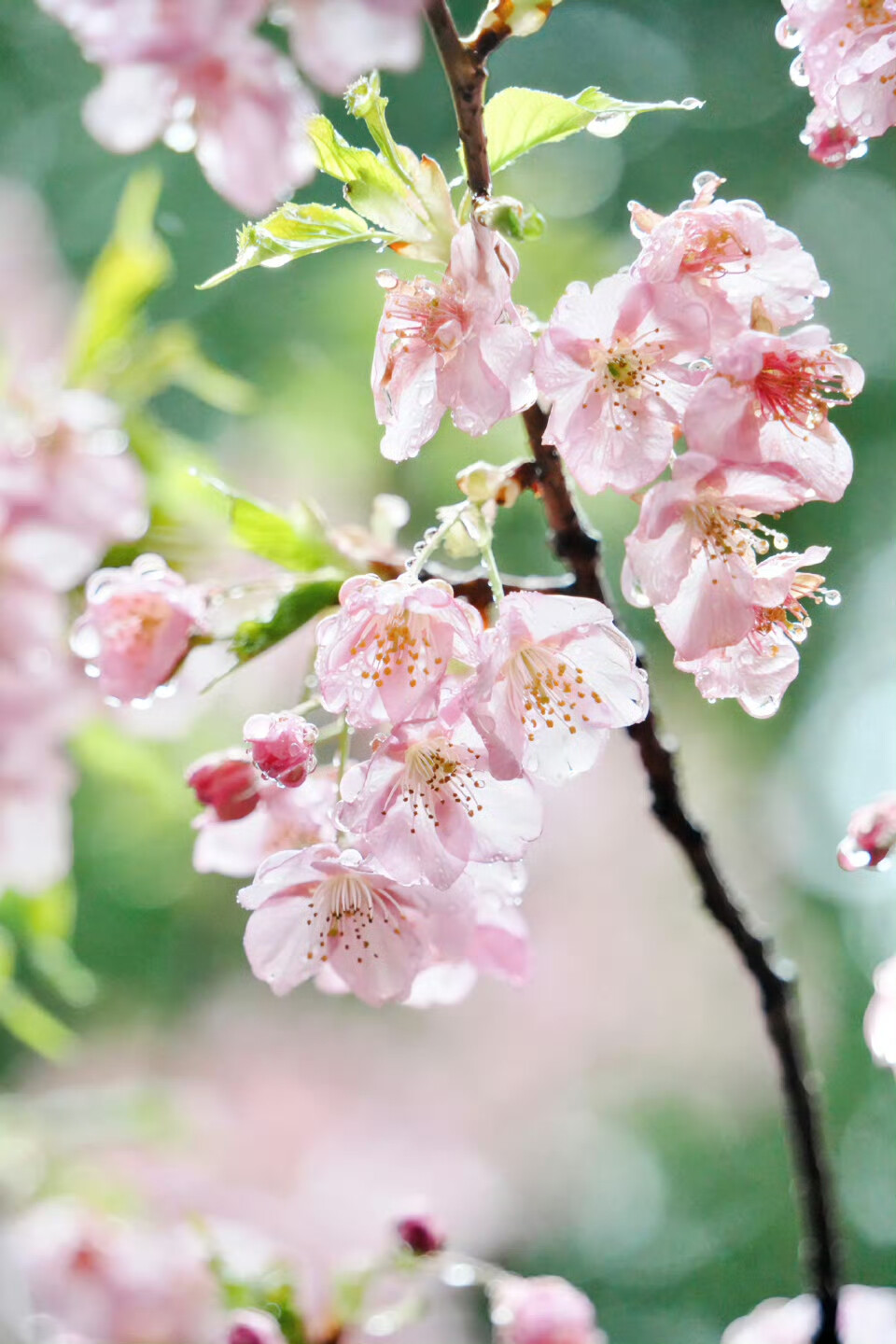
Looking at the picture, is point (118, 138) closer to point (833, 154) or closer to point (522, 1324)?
point (833, 154)

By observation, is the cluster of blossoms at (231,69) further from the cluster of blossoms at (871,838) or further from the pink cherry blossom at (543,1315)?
the pink cherry blossom at (543,1315)

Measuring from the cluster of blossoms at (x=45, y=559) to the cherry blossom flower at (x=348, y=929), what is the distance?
34 cm

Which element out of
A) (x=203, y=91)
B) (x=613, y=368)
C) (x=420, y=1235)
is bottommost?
(x=420, y=1235)

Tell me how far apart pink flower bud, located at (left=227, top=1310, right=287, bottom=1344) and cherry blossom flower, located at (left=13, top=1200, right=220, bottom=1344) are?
1.26 ft

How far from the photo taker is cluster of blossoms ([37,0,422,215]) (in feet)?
1.17

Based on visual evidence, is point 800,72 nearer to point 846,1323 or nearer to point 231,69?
point 231,69

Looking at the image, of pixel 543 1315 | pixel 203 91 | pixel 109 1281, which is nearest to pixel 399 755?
pixel 203 91

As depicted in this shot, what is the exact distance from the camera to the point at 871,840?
55 cm

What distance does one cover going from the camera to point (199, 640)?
59 centimetres

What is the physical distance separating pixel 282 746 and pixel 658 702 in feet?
4.61

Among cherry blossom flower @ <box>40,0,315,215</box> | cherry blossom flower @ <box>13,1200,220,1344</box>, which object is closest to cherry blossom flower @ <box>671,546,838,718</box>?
cherry blossom flower @ <box>40,0,315,215</box>

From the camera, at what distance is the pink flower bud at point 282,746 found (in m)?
0.50

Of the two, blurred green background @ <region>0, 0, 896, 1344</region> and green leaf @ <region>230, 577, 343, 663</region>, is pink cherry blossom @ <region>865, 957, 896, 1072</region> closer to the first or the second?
green leaf @ <region>230, 577, 343, 663</region>

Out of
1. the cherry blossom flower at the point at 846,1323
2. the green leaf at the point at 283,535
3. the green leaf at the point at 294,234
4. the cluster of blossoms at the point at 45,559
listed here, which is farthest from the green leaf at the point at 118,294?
the cherry blossom flower at the point at 846,1323
